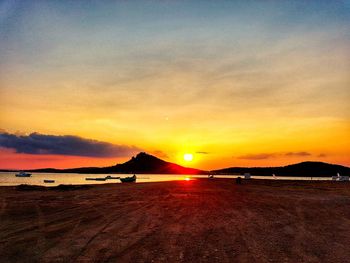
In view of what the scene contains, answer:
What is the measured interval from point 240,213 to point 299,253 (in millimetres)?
8626

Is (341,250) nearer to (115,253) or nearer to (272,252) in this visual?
(272,252)

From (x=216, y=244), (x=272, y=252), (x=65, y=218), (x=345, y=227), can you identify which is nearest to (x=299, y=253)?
(x=272, y=252)

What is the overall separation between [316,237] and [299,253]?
9.40 feet

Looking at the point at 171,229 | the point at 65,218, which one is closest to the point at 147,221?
the point at 171,229

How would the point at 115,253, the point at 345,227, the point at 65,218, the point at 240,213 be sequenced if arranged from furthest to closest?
1. the point at 240,213
2. the point at 65,218
3. the point at 345,227
4. the point at 115,253

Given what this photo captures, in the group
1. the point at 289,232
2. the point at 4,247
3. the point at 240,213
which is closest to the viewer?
the point at 4,247

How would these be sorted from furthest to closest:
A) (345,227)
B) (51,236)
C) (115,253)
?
(345,227) → (51,236) → (115,253)

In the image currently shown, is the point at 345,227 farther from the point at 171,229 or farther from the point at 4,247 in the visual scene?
the point at 4,247

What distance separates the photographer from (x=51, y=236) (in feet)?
41.5

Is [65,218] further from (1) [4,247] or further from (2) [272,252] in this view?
(2) [272,252]

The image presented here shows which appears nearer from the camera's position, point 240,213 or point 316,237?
point 316,237

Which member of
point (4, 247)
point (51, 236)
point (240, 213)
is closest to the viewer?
point (4, 247)

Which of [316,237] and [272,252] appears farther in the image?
[316,237]

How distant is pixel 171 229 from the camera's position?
1399 cm
